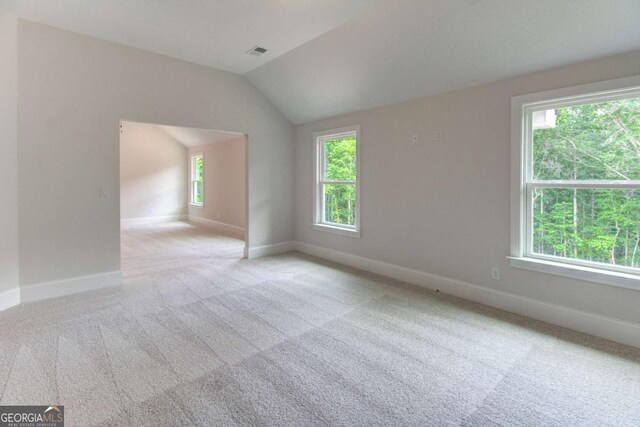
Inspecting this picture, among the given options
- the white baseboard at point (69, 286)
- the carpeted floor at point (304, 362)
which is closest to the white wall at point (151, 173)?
the white baseboard at point (69, 286)

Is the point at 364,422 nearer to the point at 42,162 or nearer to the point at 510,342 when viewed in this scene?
the point at 510,342

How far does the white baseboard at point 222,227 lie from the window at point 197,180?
554 mm

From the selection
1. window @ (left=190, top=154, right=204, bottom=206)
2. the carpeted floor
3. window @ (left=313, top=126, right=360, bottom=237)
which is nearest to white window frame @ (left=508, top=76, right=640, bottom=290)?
the carpeted floor

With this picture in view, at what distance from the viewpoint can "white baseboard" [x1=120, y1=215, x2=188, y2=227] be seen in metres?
8.92

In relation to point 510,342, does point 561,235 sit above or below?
above

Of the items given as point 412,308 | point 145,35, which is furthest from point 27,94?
point 412,308

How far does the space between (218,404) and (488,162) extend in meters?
3.23

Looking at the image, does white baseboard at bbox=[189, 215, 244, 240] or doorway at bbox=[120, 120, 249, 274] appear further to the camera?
white baseboard at bbox=[189, 215, 244, 240]

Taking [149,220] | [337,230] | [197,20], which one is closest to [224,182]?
[149,220]

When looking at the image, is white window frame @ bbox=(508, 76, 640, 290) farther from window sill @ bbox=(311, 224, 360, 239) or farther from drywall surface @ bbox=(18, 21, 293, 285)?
drywall surface @ bbox=(18, 21, 293, 285)

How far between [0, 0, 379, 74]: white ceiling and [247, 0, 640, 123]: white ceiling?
0.96ft

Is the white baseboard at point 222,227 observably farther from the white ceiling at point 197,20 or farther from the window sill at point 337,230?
the white ceiling at point 197,20

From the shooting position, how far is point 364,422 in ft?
5.57

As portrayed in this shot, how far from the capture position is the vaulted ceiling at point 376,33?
2469 mm
